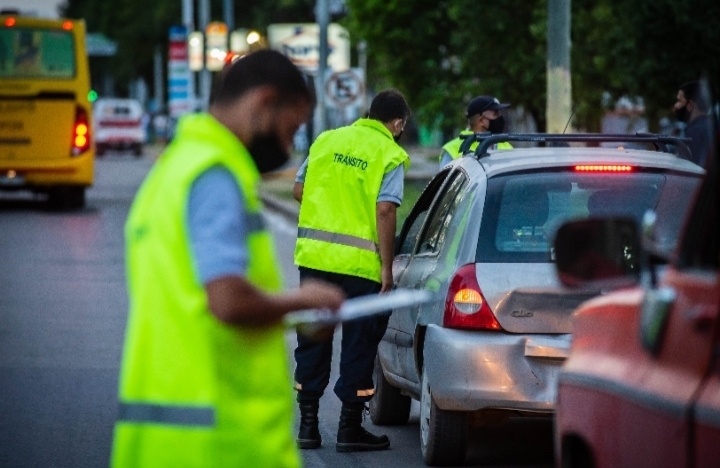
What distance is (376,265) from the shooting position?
7.89m

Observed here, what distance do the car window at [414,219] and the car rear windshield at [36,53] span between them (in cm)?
1840

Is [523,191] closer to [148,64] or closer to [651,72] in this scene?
[651,72]

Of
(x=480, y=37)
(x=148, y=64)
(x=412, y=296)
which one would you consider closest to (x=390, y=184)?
(x=412, y=296)

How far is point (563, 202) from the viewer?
721cm

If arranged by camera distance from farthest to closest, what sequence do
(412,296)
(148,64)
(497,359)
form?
1. (148,64)
2. (497,359)
3. (412,296)

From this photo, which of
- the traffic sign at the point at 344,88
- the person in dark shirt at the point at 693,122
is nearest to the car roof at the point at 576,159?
the person in dark shirt at the point at 693,122

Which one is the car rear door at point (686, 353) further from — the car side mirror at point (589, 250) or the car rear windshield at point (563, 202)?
the car rear windshield at point (563, 202)

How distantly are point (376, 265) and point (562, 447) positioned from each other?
357 centimetres

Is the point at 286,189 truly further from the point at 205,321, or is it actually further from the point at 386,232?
the point at 205,321

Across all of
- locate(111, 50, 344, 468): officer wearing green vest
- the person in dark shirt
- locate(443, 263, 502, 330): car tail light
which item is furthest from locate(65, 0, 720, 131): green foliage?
locate(111, 50, 344, 468): officer wearing green vest

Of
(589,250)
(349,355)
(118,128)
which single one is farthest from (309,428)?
(118,128)

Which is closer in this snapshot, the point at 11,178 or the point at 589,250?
the point at 589,250

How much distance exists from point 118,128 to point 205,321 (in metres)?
62.0

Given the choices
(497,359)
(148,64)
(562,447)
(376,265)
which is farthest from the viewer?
(148,64)
